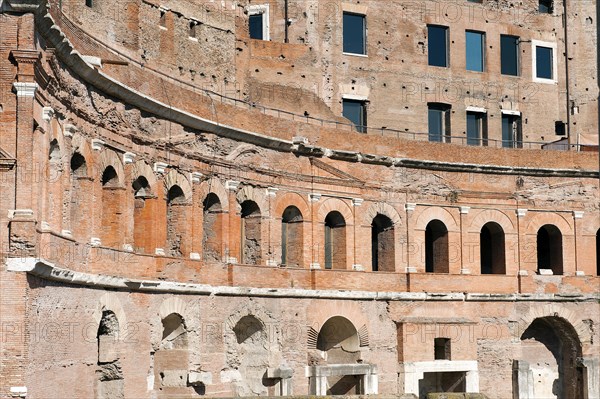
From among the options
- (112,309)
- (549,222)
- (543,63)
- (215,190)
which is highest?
(543,63)

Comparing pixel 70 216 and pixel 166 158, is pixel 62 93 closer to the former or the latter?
pixel 70 216

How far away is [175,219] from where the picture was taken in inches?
959

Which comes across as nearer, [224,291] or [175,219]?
[175,219]

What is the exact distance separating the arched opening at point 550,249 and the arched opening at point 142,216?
43.4ft

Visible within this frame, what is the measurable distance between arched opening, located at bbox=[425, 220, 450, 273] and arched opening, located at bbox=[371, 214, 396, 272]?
1.47 metres

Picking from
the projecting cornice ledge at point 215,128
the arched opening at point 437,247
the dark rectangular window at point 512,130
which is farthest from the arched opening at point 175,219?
the dark rectangular window at point 512,130

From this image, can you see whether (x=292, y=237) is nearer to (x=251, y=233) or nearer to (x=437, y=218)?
(x=251, y=233)

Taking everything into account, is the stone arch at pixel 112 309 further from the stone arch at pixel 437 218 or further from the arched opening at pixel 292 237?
the stone arch at pixel 437 218

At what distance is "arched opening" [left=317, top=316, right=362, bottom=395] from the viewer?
2822 cm

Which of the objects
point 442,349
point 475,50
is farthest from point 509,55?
point 442,349

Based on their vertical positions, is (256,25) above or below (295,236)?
above

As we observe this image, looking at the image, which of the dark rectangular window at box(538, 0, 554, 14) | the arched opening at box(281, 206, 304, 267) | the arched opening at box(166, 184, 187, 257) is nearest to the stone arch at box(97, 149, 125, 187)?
the arched opening at box(166, 184, 187, 257)

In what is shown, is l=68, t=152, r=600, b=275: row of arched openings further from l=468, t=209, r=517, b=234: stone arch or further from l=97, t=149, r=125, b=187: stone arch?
l=468, t=209, r=517, b=234: stone arch

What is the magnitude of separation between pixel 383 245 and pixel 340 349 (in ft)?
10.3
